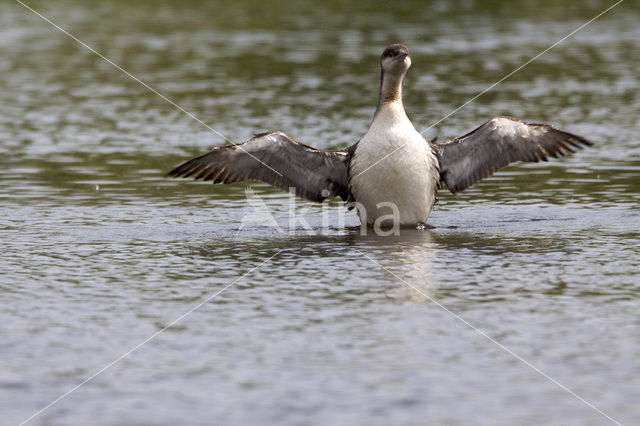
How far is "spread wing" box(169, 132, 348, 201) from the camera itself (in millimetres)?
11812

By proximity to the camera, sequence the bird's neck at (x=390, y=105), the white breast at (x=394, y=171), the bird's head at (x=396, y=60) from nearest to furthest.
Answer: the white breast at (x=394, y=171)
the bird's neck at (x=390, y=105)
the bird's head at (x=396, y=60)

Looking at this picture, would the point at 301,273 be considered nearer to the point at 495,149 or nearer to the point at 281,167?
the point at 281,167

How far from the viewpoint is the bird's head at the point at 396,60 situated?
1162 cm

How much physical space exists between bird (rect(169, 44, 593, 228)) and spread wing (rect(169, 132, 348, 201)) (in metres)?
0.01

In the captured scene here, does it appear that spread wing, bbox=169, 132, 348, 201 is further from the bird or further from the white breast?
the white breast

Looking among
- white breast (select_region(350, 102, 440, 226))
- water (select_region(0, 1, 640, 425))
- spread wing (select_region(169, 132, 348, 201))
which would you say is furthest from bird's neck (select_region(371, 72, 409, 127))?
water (select_region(0, 1, 640, 425))

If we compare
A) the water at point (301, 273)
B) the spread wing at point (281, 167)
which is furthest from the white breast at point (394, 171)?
the spread wing at point (281, 167)

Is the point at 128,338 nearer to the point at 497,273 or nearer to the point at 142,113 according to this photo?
the point at 497,273

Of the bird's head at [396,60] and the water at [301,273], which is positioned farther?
the bird's head at [396,60]

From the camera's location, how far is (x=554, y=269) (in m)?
9.51

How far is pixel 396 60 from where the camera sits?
11.7 meters

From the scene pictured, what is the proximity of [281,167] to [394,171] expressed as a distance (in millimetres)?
1449

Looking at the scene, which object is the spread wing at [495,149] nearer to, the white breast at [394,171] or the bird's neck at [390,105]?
the white breast at [394,171]

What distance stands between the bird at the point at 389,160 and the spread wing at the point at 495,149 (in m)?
0.01
